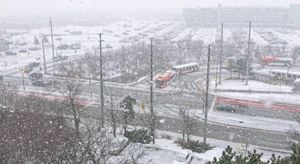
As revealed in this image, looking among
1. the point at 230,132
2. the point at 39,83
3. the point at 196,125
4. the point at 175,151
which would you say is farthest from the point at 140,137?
the point at 39,83

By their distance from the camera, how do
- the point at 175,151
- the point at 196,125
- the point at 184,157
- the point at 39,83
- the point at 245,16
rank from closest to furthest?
the point at 184,157 → the point at 175,151 → the point at 196,125 → the point at 39,83 → the point at 245,16

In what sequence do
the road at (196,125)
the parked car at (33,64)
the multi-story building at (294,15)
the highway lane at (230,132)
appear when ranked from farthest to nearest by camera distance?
the multi-story building at (294,15)
the parked car at (33,64)
the road at (196,125)
the highway lane at (230,132)

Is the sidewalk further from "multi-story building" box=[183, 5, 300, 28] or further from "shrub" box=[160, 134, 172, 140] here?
"multi-story building" box=[183, 5, 300, 28]

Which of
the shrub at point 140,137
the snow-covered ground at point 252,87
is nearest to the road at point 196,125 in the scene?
the shrub at point 140,137

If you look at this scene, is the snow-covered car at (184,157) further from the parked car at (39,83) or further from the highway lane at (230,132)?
the parked car at (39,83)

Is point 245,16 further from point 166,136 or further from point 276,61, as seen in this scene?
point 166,136

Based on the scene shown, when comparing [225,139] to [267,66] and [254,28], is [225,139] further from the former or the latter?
[254,28]

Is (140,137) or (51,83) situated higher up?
(51,83)
